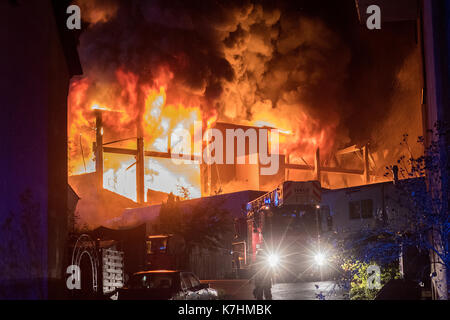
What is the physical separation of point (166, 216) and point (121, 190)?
10854 millimetres

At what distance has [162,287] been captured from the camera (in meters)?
11.9

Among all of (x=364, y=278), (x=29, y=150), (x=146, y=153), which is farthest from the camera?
(x=146, y=153)

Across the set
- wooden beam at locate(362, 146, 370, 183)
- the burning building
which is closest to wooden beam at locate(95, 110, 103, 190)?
the burning building

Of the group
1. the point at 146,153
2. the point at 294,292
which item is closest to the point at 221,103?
the point at 146,153

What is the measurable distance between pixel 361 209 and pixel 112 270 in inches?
637

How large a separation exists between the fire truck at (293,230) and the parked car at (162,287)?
7271 millimetres

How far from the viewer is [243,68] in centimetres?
4697

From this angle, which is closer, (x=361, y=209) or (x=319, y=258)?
(x=319, y=258)

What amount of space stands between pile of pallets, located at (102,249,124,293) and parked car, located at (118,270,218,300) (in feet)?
13.2

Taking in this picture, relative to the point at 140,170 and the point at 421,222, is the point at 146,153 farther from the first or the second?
the point at 421,222

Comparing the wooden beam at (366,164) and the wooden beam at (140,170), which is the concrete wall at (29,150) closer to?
the wooden beam at (140,170)

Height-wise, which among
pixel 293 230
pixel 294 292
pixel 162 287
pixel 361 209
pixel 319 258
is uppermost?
pixel 361 209
